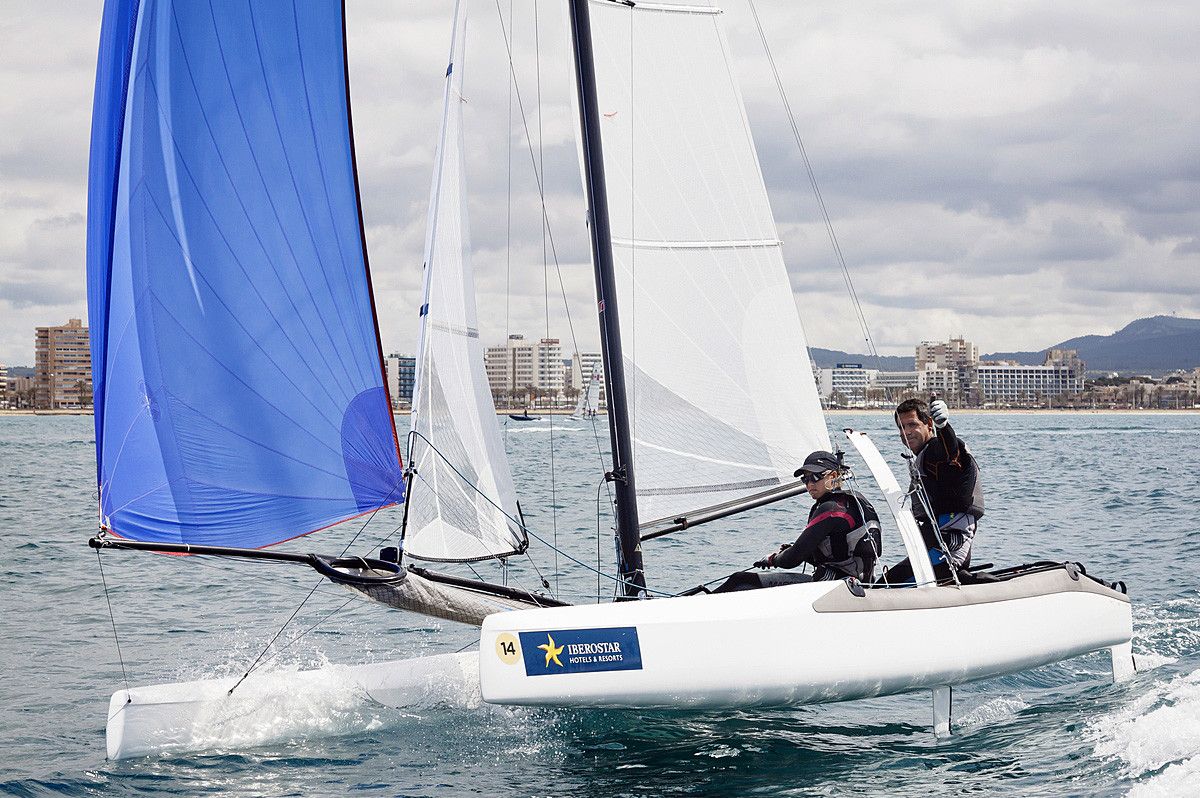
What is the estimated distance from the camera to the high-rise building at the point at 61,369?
125 metres

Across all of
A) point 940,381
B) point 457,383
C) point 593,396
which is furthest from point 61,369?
point 457,383

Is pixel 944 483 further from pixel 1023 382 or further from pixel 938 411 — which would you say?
pixel 1023 382

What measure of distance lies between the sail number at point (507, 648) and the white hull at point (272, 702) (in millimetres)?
1243

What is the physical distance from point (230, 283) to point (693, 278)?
2.66 m

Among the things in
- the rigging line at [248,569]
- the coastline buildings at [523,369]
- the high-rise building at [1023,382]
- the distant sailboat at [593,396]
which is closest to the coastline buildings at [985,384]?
the high-rise building at [1023,382]

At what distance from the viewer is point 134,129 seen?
539 centimetres

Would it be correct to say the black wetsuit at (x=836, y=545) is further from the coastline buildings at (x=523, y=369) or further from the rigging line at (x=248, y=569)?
the coastline buildings at (x=523, y=369)

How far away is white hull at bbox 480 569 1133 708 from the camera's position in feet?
17.0

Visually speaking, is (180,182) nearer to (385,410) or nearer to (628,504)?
(385,410)

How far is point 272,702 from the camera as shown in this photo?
6.05m

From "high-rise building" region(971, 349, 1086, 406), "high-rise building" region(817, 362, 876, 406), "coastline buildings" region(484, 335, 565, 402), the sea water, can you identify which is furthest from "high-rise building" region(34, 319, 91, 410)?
the sea water

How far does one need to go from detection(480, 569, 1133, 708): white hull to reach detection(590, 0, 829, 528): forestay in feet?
4.38

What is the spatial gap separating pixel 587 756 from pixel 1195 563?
353 inches

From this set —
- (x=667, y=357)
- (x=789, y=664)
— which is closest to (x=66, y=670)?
(x=667, y=357)
